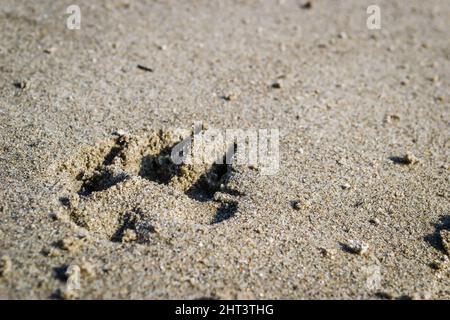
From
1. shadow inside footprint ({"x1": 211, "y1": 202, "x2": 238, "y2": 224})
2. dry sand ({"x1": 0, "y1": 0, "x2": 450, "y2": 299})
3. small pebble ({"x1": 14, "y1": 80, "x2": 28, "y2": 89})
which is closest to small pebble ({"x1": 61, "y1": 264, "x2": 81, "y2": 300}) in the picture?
dry sand ({"x1": 0, "y1": 0, "x2": 450, "y2": 299})

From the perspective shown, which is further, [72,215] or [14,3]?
[14,3]

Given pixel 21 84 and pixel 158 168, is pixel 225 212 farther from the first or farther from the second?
pixel 21 84

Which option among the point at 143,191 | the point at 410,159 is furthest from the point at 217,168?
the point at 410,159

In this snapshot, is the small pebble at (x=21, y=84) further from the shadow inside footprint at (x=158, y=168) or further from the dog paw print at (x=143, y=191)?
the shadow inside footprint at (x=158, y=168)

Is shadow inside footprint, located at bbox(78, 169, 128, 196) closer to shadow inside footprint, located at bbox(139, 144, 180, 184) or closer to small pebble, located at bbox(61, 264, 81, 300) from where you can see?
shadow inside footprint, located at bbox(139, 144, 180, 184)

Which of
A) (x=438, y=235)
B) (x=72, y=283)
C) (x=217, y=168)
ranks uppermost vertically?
(x=217, y=168)

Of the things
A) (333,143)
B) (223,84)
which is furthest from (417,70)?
(223,84)
